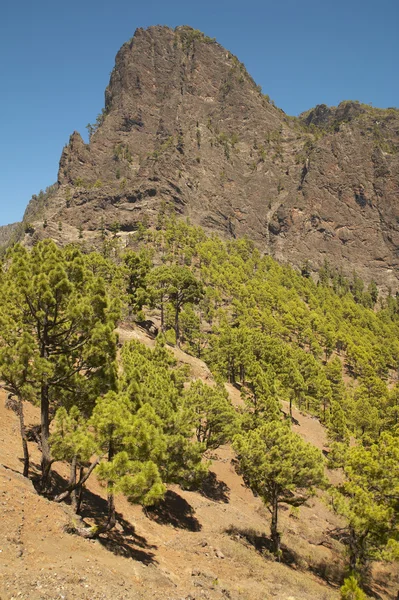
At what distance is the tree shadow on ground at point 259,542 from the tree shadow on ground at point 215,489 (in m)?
4.64

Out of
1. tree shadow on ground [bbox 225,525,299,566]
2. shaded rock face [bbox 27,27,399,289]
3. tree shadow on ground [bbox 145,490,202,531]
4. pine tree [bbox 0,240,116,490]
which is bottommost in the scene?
tree shadow on ground [bbox 225,525,299,566]

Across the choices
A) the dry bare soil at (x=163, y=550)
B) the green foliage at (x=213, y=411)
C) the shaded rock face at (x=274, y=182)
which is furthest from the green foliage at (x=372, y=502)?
the shaded rock face at (x=274, y=182)

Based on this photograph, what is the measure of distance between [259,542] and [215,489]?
23.1ft

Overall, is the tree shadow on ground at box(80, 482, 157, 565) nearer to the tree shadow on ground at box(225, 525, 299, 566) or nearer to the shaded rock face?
the tree shadow on ground at box(225, 525, 299, 566)

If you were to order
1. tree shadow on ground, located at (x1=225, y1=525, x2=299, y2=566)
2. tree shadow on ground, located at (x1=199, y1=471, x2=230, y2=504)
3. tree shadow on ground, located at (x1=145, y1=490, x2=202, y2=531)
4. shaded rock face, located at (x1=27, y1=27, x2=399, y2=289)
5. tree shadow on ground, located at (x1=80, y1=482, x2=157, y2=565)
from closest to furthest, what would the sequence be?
tree shadow on ground, located at (x1=80, y1=482, x2=157, y2=565) < tree shadow on ground, located at (x1=145, y1=490, x2=202, y2=531) < tree shadow on ground, located at (x1=225, y1=525, x2=299, y2=566) < tree shadow on ground, located at (x1=199, y1=471, x2=230, y2=504) < shaded rock face, located at (x1=27, y1=27, x2=399, y2=289)

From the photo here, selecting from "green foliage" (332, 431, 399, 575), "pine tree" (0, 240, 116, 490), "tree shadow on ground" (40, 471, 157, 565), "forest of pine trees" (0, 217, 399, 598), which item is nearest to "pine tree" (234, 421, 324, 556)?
"forest of pine trees" (0, 217, 399, 598)

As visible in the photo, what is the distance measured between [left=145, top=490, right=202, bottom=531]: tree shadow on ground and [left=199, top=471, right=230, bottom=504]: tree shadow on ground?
4.21 meters

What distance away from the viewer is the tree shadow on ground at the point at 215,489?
1049 inches

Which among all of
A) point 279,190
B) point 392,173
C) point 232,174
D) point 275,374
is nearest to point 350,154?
point 392,173

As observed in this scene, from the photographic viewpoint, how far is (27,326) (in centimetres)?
1323

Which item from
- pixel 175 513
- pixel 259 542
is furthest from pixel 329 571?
pixel 175 513

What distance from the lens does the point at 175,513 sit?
68.8 feet

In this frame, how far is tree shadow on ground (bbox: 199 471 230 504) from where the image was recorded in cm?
2666

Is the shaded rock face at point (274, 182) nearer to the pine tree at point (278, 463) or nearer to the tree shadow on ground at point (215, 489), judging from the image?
the tree shadow on ground at point (215, 489)
